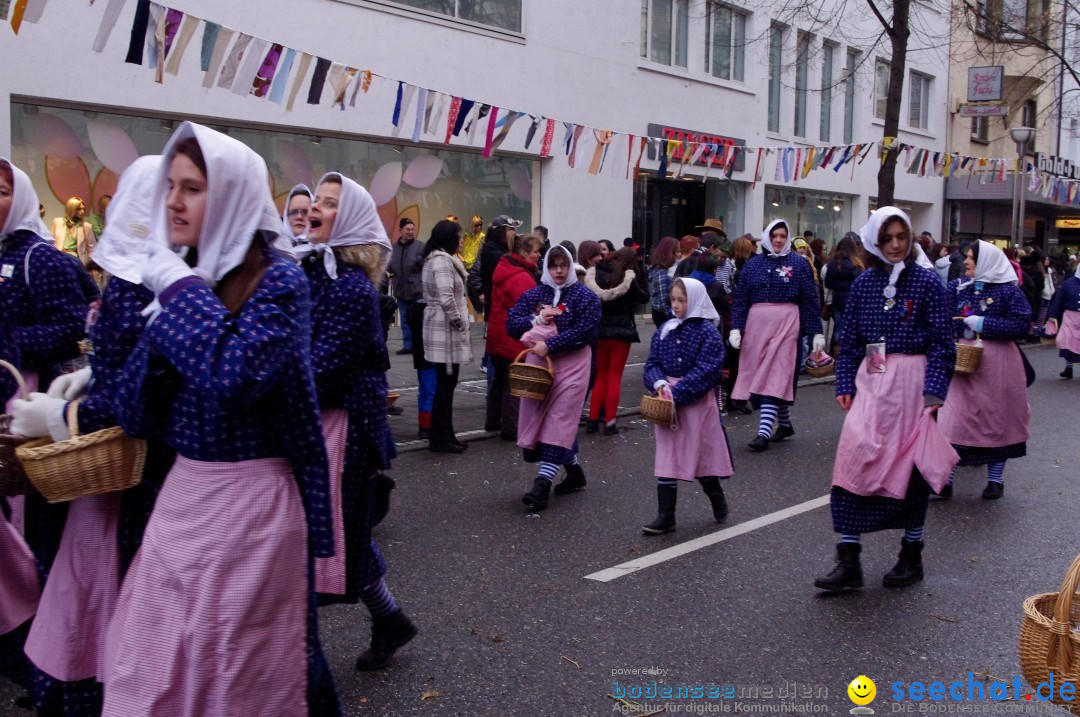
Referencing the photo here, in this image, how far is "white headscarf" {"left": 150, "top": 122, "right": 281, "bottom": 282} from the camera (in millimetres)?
2660

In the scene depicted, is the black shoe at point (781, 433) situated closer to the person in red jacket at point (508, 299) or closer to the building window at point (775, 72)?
the person in red jacket at point (508, 299)

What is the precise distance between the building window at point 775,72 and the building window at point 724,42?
29.1 inches

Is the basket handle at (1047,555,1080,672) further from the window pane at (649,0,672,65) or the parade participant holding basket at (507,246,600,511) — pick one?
the window pane at (649,0,672,65)

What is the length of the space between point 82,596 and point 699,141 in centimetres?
1832

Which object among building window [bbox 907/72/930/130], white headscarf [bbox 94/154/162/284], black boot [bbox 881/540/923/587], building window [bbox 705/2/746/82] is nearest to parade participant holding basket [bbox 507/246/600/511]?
black boot [bbox 881/540/923/587]

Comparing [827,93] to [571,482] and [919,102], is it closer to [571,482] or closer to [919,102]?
[919,102]

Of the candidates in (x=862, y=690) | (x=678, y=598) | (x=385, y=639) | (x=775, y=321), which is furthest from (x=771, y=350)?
(x=385, y=639)

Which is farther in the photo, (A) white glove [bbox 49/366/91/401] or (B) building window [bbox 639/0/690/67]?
(B) building window [bbox 639/0/690/67]

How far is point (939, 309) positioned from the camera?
565 cm

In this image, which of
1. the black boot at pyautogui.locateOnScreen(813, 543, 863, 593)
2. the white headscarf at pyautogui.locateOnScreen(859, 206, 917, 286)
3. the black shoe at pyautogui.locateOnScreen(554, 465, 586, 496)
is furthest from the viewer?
the black shoe at pyautogui.locateOnScreen(554, 465, 586, 496)

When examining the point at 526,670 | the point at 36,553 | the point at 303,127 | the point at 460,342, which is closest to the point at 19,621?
the point at 36,553

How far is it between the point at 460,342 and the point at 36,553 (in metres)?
5.40

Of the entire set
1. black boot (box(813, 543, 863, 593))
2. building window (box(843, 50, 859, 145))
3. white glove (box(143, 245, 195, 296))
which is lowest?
black boot (box(813, 543, 863, 593))

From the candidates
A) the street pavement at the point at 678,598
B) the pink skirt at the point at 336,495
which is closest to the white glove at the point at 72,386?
the pink skirt at the point at 336,495
